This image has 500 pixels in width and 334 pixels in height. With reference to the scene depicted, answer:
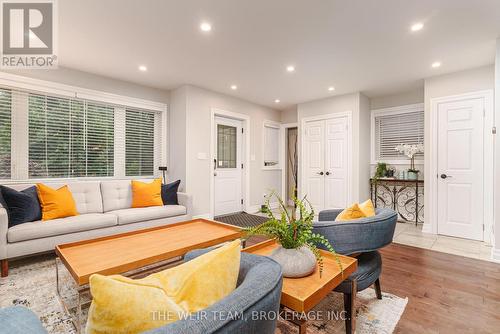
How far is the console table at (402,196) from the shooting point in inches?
178

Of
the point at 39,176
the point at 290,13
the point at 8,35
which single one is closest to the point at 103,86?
the point at 8,35

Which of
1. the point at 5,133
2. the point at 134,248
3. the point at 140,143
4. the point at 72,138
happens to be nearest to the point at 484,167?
the point at 134,248

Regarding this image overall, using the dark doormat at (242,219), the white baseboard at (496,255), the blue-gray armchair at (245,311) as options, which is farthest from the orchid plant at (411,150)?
the blue-gray armchair at (245,311)

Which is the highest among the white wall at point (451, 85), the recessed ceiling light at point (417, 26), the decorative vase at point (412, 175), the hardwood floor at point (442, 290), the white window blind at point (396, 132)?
the recessed ceiling light at point (417, 26)

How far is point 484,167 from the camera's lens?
3469 mm

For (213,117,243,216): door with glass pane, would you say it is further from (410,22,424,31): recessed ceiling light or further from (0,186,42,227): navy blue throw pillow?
(410,22,424,31): recessed ceiling light

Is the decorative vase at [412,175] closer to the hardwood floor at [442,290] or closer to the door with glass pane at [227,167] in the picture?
the hardwood floor at [442,290]

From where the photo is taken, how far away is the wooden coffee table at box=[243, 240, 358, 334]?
3.62 ft

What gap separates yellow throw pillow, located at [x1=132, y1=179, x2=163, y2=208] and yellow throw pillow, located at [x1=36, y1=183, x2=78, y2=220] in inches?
31.8

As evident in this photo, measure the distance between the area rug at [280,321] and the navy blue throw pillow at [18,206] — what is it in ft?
1.72

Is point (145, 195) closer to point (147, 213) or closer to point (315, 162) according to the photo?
point (147, 213)

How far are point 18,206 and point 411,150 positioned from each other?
5.72 meters

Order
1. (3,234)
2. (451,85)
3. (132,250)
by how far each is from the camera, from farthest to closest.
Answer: (451,85) → (3,234) → (132,250)

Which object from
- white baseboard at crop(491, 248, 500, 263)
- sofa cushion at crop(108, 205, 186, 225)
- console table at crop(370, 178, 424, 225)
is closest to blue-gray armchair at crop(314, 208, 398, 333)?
white baseboard at crop(491, 248, 500, 263)
